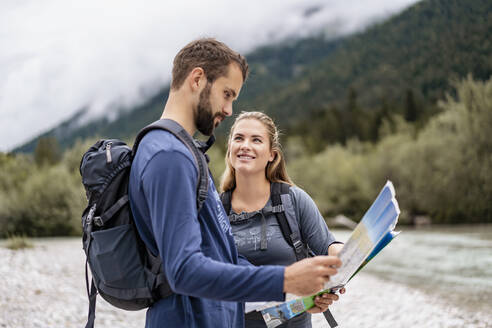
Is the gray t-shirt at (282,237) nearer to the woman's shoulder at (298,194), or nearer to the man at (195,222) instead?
the woman's shoulder at (298,194)

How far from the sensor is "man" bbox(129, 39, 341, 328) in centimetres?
167

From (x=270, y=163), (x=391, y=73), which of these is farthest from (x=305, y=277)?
(x=391, y=73)

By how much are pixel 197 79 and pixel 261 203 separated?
1.57m

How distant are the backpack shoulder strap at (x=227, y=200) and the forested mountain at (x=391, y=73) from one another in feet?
139

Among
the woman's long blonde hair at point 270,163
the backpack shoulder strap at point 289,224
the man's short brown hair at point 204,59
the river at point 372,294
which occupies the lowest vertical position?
the river at point 372,294

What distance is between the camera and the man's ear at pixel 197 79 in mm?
1992

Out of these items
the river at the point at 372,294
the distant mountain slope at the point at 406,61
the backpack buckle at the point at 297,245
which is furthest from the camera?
the distant mountain slope at the point at 406,61

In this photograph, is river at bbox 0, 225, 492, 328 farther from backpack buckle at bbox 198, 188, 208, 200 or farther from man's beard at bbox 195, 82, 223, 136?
backpack buckle at bbox 198, 188, 208, 200

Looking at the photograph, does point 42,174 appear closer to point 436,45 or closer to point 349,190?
point 349,190

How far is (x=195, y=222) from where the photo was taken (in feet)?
5.57

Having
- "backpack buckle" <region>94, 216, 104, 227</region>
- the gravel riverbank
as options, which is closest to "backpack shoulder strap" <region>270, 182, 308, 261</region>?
"backpack buckle" <region>94, 216, 104, 227</region>

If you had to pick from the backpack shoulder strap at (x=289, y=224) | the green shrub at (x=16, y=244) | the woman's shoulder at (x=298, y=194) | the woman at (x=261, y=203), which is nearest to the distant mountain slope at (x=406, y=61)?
the green shrub at (x=16, y=244)

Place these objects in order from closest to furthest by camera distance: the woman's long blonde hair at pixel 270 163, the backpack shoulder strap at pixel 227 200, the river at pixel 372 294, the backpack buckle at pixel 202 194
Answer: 1. the backpack buckle at pixel 202 194
2. the backpack shoulder strap at pixel 227 200
3. the woman's long blonde hair at pixel 270 163
4. the river at pixel 372 294

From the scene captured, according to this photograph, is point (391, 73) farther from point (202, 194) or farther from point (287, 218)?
point (202, 194)
